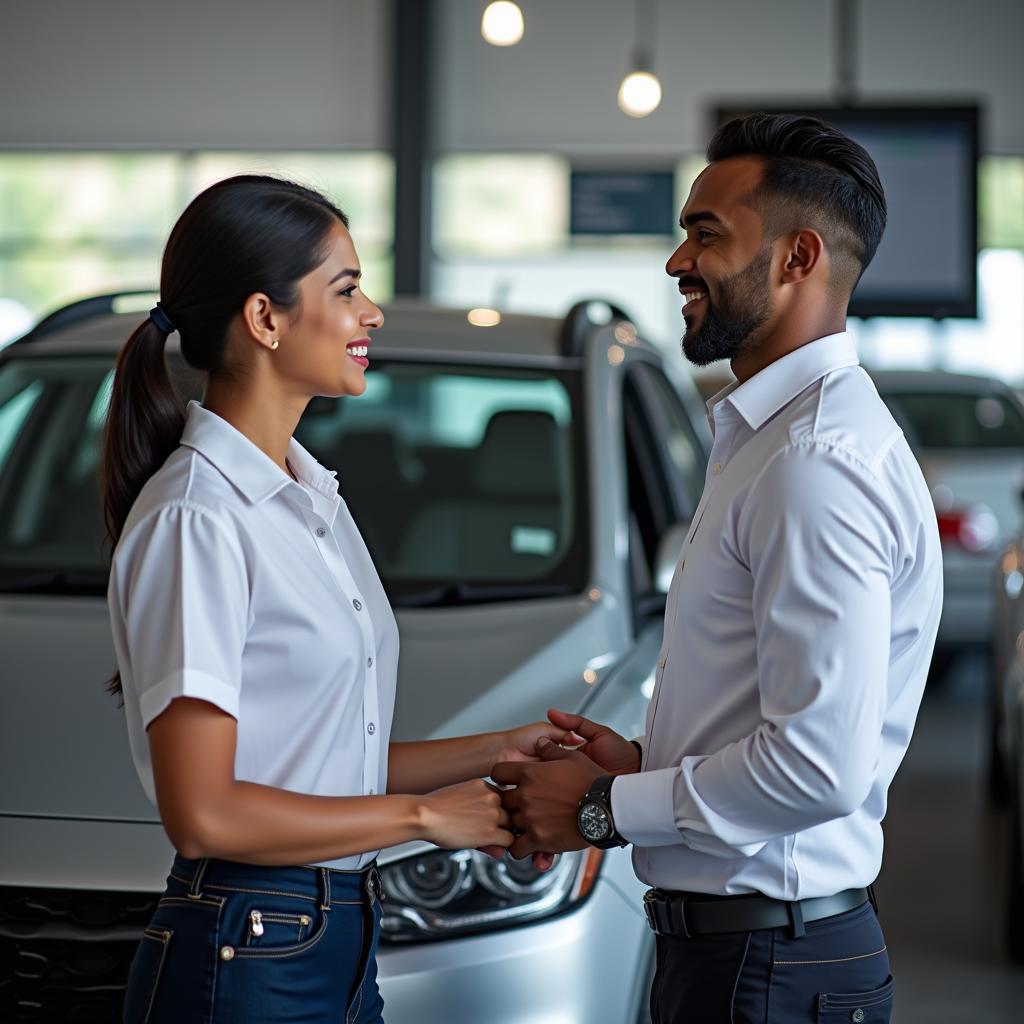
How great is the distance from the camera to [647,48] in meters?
12.8

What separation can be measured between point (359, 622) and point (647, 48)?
11721 mm

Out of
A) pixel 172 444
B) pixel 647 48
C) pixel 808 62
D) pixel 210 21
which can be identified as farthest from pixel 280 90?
pixel 172 444

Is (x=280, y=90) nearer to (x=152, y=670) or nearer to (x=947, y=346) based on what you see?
(x=947, y=346)

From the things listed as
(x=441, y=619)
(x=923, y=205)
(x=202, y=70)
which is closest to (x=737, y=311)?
(x=441, y=619)

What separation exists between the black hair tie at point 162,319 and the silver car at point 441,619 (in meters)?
0.23

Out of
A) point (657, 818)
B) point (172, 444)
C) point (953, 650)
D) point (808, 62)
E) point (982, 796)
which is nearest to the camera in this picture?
point (657, 818)

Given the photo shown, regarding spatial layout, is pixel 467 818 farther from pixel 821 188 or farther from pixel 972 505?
pixel 972 505

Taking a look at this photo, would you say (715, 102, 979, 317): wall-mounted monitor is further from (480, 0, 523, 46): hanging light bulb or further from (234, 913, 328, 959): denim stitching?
(234, 913, 328, 959): denim stitching

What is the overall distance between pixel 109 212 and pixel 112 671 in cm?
1133

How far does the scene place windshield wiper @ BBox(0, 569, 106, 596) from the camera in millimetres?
3162

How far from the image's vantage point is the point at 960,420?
348 inches

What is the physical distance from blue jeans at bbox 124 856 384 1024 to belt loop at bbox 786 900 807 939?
1.68 feet

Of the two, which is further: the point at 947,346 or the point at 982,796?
the point at 947,346

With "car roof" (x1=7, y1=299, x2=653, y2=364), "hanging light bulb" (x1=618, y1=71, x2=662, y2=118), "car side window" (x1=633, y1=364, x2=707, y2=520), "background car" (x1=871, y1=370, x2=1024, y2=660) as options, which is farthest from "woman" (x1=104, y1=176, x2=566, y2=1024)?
"hanging light bulb" (x1=618, y1=71, x2=662, y2=118)
